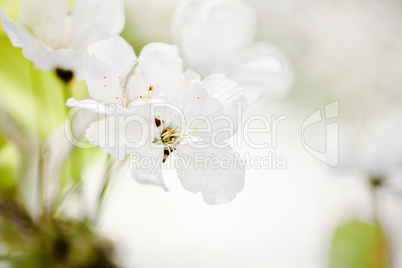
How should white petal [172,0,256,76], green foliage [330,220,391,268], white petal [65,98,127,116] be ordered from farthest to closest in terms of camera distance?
green foliage [330,220,391,268] < white petal [172,0,256,76] < white petal [65,98,127,116]

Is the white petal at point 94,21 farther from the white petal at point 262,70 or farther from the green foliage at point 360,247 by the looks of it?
the green foliage at point 360,247

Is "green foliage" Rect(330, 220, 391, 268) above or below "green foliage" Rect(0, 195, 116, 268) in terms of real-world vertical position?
below

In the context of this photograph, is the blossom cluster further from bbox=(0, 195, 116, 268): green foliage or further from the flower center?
bbox=(0, 195, 116, 268): green foliage

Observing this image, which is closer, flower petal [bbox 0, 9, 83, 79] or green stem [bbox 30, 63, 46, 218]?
flower petal [bbox 0, 9, 83, 79]

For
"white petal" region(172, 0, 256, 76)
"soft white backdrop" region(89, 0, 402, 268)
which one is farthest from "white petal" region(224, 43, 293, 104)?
"soft white backdrop" region(89, 0, 402, 268)

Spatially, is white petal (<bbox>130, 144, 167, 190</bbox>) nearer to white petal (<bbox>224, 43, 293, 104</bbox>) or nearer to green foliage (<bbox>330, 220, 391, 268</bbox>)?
white petal (<bbox>224, 43, 293, 104</bbox>)

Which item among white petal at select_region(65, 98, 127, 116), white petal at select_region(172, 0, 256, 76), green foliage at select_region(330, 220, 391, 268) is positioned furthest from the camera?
green foliage at select_region(330, 220, 391, 268)

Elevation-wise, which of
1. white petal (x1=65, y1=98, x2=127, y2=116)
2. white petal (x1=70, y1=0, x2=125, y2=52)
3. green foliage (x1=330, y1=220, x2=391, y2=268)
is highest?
white petal (x1=70, y1=0, x2=125, y2=52)

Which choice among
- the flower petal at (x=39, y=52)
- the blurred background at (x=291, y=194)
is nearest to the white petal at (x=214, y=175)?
the flower petal at (x=39, y=52)

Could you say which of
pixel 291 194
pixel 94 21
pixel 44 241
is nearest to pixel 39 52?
pixel 94 21
